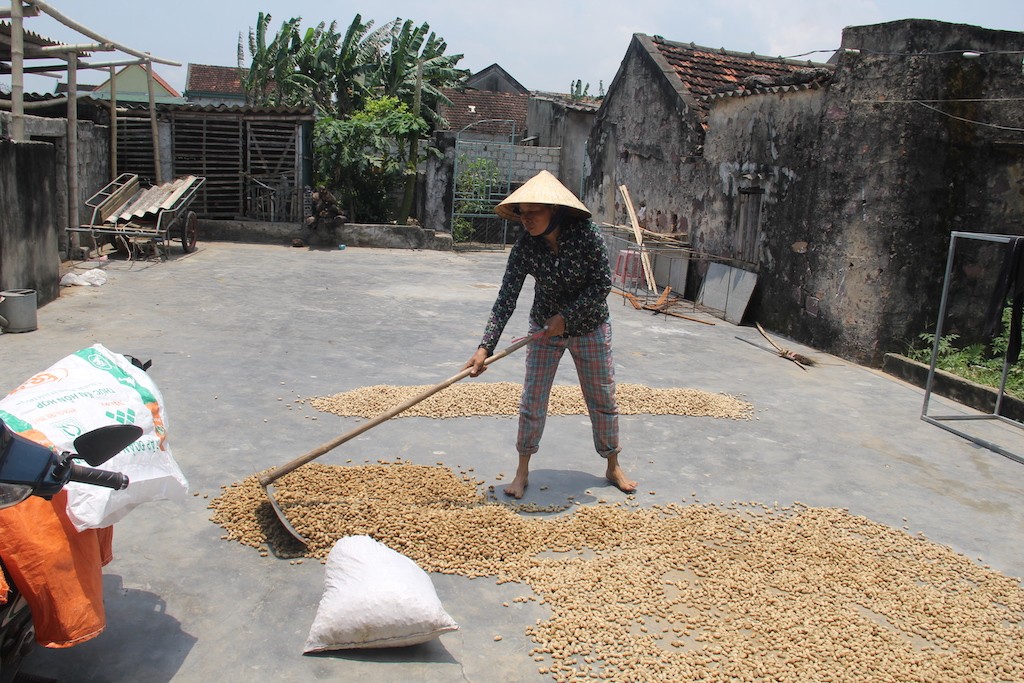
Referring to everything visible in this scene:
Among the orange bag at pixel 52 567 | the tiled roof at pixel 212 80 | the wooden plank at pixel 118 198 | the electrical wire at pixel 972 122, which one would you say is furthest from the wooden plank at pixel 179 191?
the tiled roof at pixel 212 80

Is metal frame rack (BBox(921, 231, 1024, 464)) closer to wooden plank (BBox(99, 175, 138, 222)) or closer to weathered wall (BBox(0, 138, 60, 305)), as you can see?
weathered wall (BBox(0, 138, 60, 305))

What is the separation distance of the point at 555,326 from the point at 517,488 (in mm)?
945

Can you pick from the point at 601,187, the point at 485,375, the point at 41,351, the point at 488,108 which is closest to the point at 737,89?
the point at 601,187

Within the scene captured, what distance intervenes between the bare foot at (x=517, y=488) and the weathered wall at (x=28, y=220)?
6.30 meters

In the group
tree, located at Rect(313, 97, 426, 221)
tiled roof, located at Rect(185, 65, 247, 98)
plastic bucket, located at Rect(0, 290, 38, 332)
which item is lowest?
plastic bucket, located at Rect(0, 290, 38, 332)

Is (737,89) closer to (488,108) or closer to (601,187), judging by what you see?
(601,187)

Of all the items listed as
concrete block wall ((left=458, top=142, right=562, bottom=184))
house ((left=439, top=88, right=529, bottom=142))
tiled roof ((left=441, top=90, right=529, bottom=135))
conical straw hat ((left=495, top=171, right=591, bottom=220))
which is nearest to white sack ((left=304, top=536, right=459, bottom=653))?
conical straw hat ((left=495, top=171, right=591, bottom=220))

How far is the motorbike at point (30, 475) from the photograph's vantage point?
2.10 m

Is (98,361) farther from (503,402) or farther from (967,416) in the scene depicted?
(967,416)

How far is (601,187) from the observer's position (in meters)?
15.9

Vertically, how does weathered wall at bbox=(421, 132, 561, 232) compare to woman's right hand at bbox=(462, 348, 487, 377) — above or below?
above

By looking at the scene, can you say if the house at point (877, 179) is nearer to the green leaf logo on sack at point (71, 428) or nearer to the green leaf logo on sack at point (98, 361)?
the green leaf logo on sack at point (98, 361)

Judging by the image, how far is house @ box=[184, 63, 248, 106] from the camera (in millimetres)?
35625

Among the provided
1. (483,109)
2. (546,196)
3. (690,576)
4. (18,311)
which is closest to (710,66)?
(546,196)
